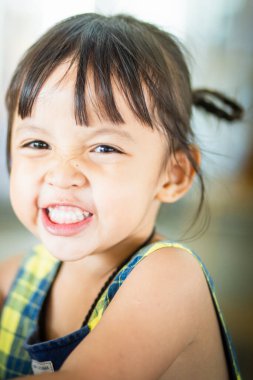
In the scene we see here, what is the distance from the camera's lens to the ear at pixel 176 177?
0.74m

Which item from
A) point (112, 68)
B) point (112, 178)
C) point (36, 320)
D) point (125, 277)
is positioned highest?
point (112, 68)

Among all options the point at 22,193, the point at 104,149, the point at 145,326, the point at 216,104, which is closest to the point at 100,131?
the point at 104,149

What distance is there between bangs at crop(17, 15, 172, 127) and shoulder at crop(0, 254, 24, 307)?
13.1 inches

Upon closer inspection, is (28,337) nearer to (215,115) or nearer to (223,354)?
(223,354)

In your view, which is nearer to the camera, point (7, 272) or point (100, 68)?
point (100, 68)

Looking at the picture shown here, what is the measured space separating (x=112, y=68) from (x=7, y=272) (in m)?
0.44

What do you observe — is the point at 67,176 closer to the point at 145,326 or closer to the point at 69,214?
the point at 69,214

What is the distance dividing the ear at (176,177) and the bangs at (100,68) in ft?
0.35

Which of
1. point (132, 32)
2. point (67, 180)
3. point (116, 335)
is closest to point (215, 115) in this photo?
point (132, 32)

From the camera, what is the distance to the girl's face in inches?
24.0

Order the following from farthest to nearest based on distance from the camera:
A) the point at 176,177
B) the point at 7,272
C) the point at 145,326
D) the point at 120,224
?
the point at 7,272 → the point at 176,177 → the point at 120,224 → the point at 145,326

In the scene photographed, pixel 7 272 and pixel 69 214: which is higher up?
pixel 69 214

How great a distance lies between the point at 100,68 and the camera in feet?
2.00

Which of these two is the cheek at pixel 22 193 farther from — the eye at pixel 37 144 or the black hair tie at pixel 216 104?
the black hair tie at pixel 216 104
